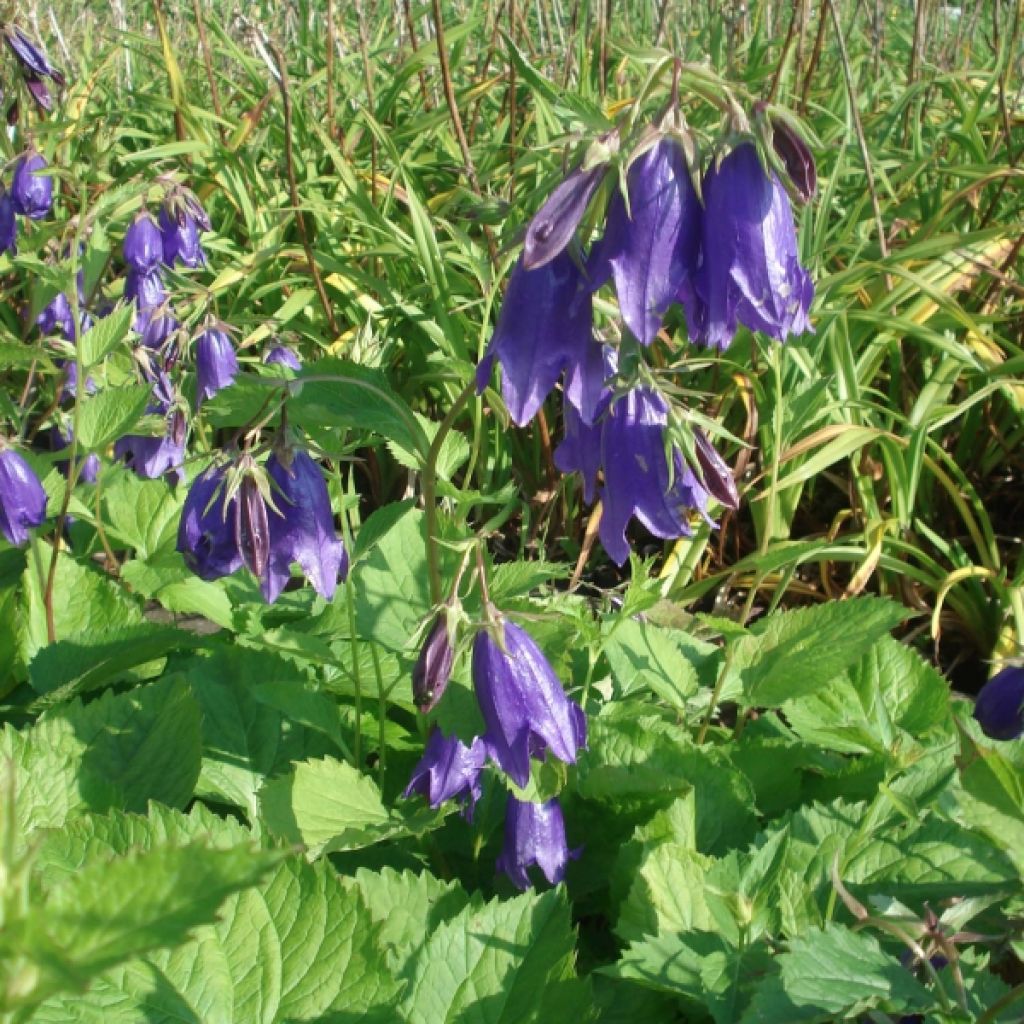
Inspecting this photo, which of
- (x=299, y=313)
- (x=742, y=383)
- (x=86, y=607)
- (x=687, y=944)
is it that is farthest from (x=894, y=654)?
(x=299, y=313)

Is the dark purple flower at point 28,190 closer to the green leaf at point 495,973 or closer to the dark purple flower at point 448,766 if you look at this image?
the dark purple flower at point 448,766

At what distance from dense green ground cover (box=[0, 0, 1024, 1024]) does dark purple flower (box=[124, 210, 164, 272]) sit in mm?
69

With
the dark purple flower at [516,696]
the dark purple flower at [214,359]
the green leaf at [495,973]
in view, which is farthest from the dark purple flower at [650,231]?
the dark purple flower at [214,359]

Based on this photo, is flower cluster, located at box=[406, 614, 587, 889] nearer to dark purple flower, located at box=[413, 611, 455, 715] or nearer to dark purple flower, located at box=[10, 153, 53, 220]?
dark purple flower, located at box=[413, 611, 455, 715]

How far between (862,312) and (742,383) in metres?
0.40

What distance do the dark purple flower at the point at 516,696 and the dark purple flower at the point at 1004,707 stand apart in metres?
0.70

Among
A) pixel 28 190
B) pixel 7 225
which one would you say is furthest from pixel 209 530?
pixel 7 225

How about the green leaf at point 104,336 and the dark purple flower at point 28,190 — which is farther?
the dark purple flower at point 28,190

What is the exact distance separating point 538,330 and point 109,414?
136 centimetres

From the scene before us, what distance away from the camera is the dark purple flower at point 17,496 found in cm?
233

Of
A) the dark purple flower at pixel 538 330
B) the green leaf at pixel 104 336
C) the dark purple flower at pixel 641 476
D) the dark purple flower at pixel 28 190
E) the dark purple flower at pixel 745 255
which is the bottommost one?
the dark purple flower at pixel 28 190

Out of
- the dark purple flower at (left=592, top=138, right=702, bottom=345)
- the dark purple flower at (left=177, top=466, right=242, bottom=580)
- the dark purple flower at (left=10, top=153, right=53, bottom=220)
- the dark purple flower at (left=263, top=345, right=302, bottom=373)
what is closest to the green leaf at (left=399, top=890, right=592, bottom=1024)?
the dark purple flower at (left=177, top=466, right=242, bottom=580)

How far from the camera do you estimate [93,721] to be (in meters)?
1.93

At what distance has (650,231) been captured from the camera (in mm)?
1226
